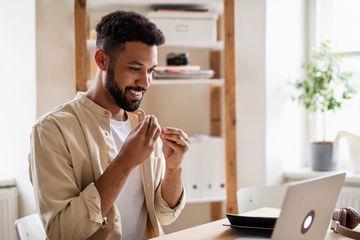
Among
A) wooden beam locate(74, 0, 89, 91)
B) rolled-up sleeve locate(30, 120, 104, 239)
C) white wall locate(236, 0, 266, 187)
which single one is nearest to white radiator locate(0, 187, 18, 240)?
wooden beam locate(74, 0, 89, 91)

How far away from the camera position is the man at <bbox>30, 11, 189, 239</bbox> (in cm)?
156

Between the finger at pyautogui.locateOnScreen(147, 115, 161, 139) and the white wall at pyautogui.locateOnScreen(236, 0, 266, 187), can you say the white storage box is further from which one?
the finger at pyautogui.locateOnScreen(147, 115, 161, 139)

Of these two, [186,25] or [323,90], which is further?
[323,90]

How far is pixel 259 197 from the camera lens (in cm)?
245

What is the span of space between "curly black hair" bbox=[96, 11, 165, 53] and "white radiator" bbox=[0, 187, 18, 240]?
48.1 inches

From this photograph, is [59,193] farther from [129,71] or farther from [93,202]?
[129,71]

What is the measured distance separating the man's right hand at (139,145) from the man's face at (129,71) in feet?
0.60

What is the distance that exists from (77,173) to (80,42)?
1.07 metres

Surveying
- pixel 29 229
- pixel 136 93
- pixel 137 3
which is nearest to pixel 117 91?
pixel 136 93

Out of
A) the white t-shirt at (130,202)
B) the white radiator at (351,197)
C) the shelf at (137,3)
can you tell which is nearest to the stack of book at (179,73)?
the shelf at (137,3)

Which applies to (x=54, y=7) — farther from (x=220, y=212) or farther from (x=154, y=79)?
(x=220, y=212)

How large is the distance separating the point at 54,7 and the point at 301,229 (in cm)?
189

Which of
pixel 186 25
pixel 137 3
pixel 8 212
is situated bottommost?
pixel 8 212

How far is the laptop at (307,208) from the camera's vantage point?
1.18 metres
